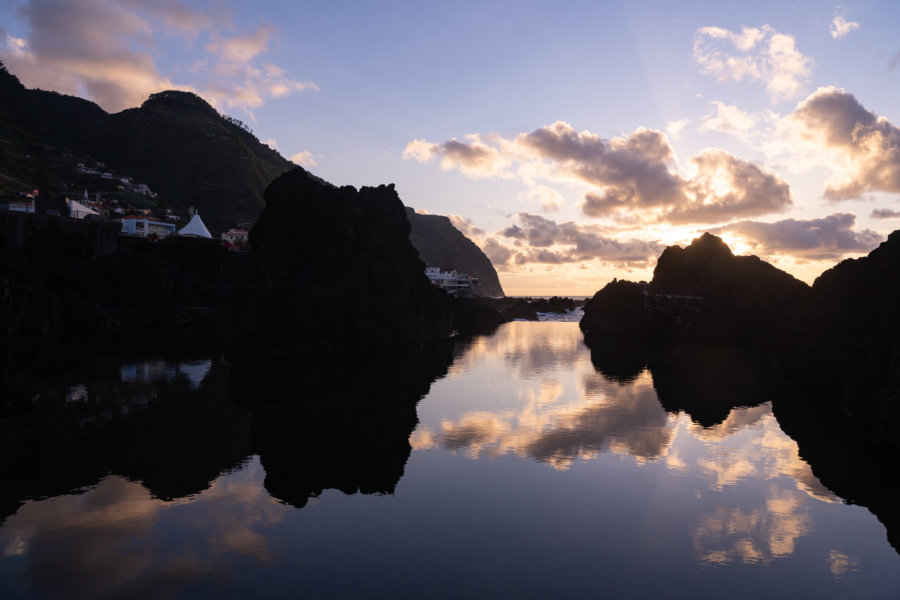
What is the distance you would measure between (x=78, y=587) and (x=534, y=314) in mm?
169112

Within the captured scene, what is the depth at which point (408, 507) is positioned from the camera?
17.6m

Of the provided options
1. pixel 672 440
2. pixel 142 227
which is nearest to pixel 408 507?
pixel 672 440

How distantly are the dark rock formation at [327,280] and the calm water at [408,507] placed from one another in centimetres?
2141

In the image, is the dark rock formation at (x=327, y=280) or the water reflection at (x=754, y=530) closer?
the water reflection at (x=754, y=530)

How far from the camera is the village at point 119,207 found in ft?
332

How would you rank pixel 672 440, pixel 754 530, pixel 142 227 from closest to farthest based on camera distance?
pixel 754 530
pixel 672 440
pixel 142 227

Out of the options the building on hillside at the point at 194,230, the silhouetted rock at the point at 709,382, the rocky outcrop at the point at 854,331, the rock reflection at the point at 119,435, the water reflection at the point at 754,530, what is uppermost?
the building on hillside at the point at 194,230

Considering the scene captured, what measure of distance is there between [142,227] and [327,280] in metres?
93.7

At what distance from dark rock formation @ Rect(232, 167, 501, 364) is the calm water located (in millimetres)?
21408

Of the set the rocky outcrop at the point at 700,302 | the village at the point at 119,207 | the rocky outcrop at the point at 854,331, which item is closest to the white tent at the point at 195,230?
the village at the point at 119,207

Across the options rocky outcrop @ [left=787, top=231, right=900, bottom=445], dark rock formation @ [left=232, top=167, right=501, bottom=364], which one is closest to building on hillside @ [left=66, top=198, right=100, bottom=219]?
dark rock formation @ [left=232, top=167, right=501, bottom=364]

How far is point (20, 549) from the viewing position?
540 inches

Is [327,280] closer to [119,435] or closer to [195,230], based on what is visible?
[119,435]

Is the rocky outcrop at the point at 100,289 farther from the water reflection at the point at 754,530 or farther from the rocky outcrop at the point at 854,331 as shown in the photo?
the rocky outcrop at the point at 854,331
